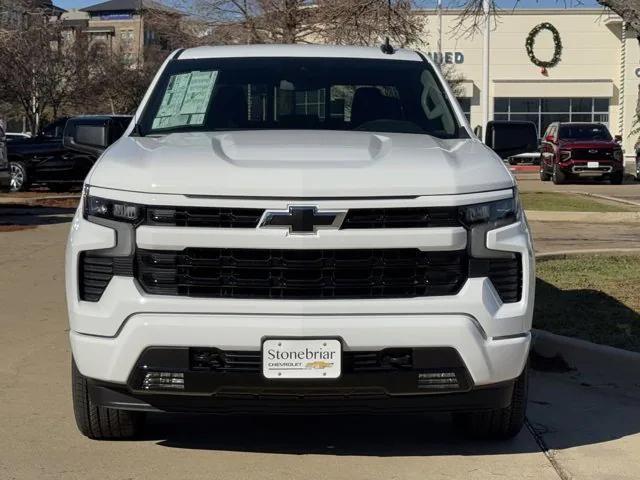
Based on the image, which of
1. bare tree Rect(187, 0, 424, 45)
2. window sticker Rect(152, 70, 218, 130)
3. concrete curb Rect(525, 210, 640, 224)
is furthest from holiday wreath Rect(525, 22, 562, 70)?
window sticker Rect(152, 70, 218, 130)

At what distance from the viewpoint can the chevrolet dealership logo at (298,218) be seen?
4309 mm

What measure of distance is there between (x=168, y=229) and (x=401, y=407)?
1.30m

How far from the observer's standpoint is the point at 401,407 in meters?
4.50

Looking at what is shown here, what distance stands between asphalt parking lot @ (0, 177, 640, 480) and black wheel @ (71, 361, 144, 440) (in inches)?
2.6

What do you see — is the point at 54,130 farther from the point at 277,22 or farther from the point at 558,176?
the point at 558,176

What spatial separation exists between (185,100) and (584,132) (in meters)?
26.2

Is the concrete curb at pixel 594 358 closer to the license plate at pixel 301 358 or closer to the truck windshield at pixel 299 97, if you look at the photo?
the truck windshield at pixel 299 97

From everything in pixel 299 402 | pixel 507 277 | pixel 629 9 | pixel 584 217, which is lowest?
pixel 584 217

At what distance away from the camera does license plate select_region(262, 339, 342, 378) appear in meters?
4.29

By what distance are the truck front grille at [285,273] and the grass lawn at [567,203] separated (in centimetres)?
1341

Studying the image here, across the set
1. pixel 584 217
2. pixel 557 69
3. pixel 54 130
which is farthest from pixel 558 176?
pixel 557 69

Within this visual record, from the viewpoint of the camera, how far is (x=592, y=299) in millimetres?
8547

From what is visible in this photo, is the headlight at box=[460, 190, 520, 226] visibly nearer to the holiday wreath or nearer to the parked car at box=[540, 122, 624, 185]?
the parked car at box=[540, 122, 624, 185]

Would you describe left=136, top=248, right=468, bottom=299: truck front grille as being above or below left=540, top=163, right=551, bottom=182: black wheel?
above
